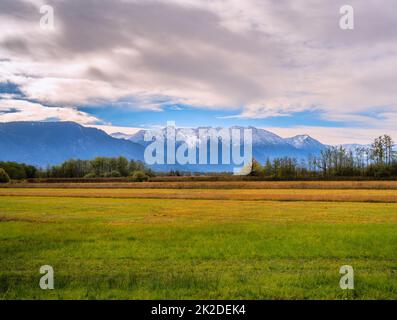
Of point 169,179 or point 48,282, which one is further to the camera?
point 169,179

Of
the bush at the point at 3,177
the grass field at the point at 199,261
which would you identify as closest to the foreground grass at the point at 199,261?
the grass field at the point at 199,261

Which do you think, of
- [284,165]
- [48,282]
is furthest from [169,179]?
[48,282]

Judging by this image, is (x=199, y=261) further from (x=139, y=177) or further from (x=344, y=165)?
(x=344, y=165)

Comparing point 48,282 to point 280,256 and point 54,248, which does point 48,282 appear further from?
point 280,256

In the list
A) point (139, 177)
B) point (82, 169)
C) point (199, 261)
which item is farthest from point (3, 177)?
point (199, 261)

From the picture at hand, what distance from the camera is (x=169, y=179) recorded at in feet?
417

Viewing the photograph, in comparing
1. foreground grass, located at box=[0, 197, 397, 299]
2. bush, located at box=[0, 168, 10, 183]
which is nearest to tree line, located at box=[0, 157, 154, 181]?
bush, located at box=[0, 168, 10, 183]

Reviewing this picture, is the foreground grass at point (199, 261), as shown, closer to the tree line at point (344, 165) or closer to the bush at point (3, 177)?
the tree line at point (344, 165)

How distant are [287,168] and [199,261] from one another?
125 metres

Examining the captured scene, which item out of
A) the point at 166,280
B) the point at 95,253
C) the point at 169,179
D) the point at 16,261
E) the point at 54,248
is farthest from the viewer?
the point at 169,179

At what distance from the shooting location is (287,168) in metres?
140
